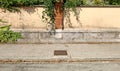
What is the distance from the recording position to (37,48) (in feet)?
45.0

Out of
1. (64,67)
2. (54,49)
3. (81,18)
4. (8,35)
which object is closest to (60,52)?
(54,49)

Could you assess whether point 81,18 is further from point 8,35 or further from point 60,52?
point 8,35

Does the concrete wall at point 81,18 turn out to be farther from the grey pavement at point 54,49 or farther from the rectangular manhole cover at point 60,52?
the rectangular manhole cover at point 60,52

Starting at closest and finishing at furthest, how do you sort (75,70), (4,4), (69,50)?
(75,70), (69,50), (4,4)

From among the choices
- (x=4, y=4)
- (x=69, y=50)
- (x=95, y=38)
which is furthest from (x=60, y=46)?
(x=4, y=4)

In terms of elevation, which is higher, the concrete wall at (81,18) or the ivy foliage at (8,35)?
the concrete wall at (81,18)

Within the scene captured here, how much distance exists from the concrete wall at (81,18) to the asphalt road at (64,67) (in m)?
3.75

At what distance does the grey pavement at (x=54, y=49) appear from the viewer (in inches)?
480

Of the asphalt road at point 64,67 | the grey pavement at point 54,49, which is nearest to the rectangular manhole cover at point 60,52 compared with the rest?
the grey pavement at point 54,49

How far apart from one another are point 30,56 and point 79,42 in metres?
3.43

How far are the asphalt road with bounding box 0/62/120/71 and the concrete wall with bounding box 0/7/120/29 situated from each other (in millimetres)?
3749

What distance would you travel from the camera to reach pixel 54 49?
13562 mm

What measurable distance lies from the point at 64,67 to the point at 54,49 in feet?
9.07

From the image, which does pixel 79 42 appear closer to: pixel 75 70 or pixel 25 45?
pixel 25 45
